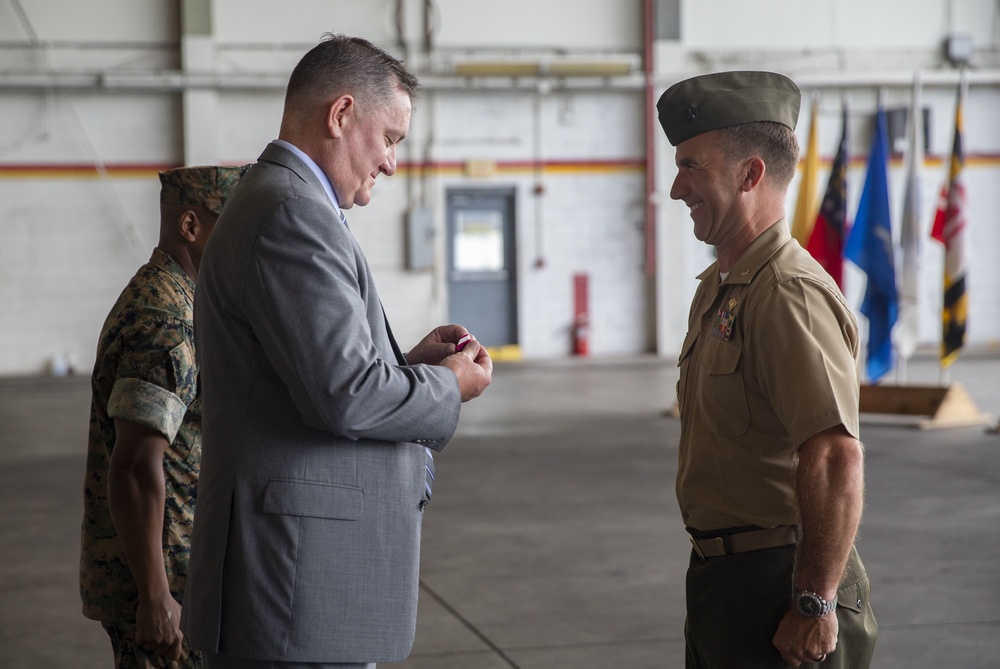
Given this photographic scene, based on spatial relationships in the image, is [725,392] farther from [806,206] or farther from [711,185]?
[806,206]

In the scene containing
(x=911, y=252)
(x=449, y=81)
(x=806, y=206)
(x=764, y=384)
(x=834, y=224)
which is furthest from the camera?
(x=449, y=81)

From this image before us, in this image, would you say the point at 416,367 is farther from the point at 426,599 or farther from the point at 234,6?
the point at 234,6

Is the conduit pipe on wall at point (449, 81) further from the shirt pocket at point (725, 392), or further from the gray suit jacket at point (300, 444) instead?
the gray suit jacket at point (300, 444)

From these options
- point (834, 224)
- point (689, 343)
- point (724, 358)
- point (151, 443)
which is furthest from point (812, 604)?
point (834, 224)

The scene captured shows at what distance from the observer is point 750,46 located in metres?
16.2

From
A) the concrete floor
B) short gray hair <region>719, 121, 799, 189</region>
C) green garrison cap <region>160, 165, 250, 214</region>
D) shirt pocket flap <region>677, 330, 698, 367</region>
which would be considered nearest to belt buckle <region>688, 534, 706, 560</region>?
shirt pocket flap <region>677, 330, 698, 367</region>

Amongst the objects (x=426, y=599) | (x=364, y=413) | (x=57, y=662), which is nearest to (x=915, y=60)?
(x=426, y=599)

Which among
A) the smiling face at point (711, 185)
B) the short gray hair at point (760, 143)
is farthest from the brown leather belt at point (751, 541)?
the short gray hair at point (760, 143)

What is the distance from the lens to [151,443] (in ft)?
6.57

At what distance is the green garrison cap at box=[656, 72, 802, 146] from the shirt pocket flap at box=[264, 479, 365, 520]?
0.93 m

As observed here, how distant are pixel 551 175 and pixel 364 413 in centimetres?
1458

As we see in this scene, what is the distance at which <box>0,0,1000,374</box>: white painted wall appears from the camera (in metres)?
14.4

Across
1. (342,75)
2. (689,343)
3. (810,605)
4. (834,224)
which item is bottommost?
(810,605)

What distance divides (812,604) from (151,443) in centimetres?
123
